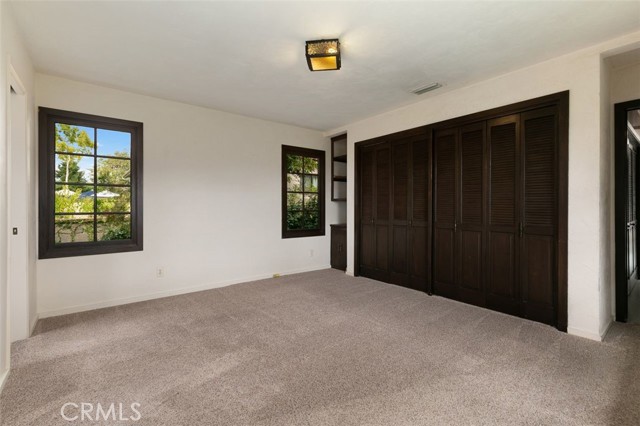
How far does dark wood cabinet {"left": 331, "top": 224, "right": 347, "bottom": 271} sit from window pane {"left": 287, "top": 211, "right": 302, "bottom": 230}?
720 mm

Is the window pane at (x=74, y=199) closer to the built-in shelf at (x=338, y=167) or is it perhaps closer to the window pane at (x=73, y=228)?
the window pane at (x=73, y=228)

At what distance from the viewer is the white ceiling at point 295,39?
2.23 metres

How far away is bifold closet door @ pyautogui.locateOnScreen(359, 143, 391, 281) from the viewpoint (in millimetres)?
4801

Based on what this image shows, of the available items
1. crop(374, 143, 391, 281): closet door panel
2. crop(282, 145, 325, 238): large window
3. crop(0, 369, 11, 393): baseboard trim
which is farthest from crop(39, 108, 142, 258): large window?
crop(374, 143, 391, 281): closet door panel

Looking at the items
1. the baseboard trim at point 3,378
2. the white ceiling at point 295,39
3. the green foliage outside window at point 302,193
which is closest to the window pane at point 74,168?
the white ceiling at point 295,39

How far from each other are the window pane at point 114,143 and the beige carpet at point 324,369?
6.29ft

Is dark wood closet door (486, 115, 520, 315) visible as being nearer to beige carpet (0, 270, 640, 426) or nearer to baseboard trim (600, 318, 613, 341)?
beige carpet (0, 270, 640, 426)

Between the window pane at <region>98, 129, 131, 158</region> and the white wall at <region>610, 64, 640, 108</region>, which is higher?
the white wall at <region>610, 64, 640, 108</region>

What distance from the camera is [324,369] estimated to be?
2258 millimetres

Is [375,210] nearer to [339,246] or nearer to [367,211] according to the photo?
[367,211]

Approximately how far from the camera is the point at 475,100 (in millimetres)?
3607

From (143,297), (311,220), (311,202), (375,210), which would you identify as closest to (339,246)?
(311,220)

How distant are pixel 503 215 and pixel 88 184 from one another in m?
4.85

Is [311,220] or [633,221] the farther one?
[311,220]
